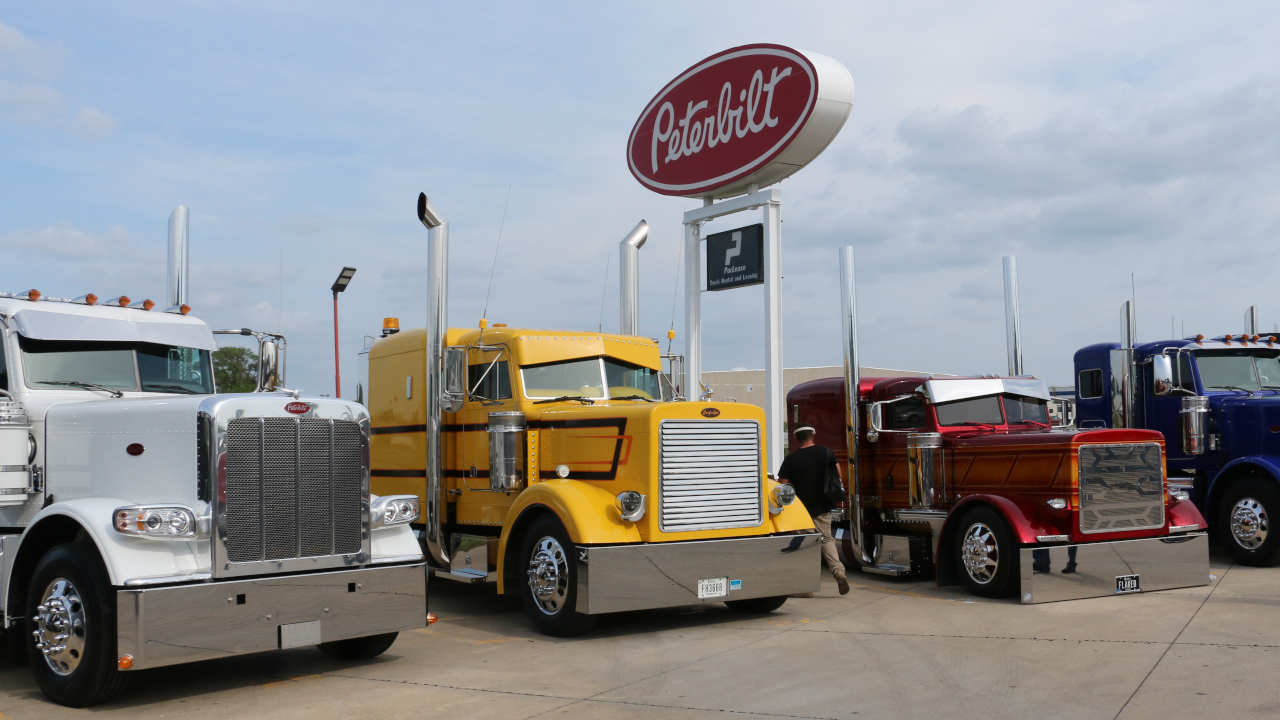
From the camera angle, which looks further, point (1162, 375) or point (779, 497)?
point (1162, 375)

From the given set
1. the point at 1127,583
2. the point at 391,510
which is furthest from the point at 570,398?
the point at 1127,583

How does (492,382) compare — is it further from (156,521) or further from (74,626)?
(74,626)

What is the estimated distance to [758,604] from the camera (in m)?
9.59

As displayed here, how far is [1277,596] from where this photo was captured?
9.84m

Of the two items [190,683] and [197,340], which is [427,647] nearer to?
[190,683]

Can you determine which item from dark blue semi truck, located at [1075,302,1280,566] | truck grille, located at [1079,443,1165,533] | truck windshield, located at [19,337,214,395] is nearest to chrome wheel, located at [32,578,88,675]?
truck windshield, located at [19,337,214,395]

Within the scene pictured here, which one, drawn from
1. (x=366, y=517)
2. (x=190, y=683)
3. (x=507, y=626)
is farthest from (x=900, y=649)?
(x=190, y=683)

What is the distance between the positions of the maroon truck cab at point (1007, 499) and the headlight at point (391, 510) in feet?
18.2

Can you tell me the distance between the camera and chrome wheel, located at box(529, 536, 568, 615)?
28.0 feet

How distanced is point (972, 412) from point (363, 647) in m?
7.08

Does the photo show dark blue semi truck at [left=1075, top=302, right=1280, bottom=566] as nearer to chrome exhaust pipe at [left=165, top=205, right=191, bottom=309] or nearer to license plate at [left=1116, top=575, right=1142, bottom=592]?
license plate at [left=1116, top=575, right=1142, bottom=592]

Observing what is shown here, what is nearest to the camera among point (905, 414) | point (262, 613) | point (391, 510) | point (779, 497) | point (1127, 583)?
point (262, 613)

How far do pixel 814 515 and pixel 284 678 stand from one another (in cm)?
540

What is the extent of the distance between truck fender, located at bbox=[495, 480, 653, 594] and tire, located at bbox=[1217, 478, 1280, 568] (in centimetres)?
751
